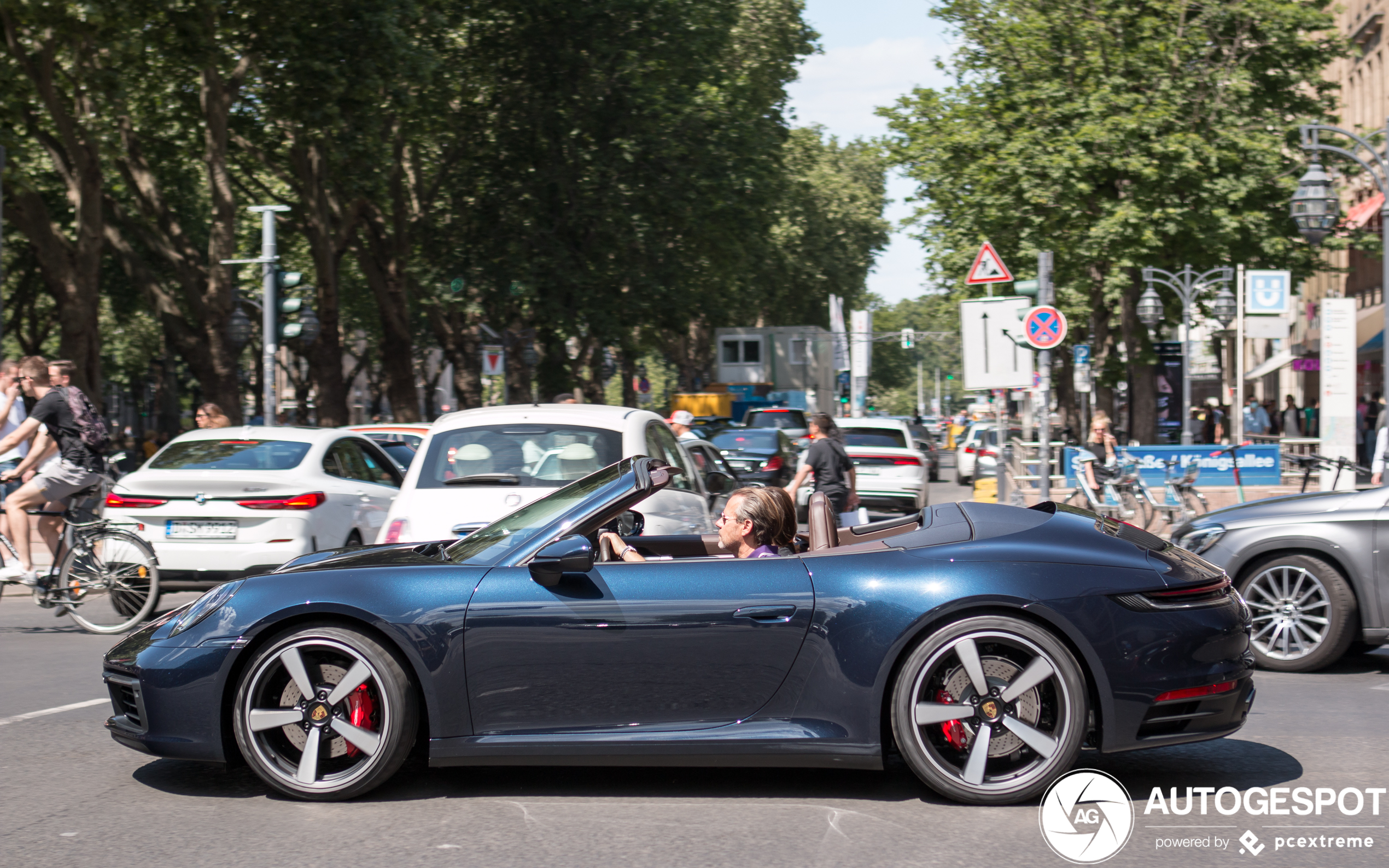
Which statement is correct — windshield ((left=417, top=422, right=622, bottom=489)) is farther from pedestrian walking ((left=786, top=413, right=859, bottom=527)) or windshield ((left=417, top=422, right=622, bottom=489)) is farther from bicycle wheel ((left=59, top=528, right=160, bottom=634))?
pedestrian walking ((left=786, top=413, right=859, bottom=527))

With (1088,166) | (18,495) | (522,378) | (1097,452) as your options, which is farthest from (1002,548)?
(522,378)

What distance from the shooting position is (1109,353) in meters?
35.2

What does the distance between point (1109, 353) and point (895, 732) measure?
3169 cm

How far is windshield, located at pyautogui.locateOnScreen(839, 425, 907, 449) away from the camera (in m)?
22.6

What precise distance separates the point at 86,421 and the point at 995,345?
9877mm

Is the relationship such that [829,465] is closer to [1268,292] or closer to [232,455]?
[232,455]

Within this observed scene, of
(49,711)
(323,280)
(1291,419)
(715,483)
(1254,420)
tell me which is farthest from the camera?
(1254,420)

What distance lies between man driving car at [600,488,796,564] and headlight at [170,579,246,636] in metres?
1.43

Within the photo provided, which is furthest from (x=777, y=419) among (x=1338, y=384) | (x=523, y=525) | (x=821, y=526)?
(x=523, y=525)

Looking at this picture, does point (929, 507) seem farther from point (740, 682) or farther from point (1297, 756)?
point (1297, 756)

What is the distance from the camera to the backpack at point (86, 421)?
10422mm

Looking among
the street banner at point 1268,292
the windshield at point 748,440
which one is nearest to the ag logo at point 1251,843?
the windshield at point 748,440

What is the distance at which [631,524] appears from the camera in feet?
20.4

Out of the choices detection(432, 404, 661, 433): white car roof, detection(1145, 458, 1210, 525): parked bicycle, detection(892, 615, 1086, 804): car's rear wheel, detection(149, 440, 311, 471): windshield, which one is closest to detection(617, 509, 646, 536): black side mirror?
detection(892, 615, 1086, 804): car's rear wheel
